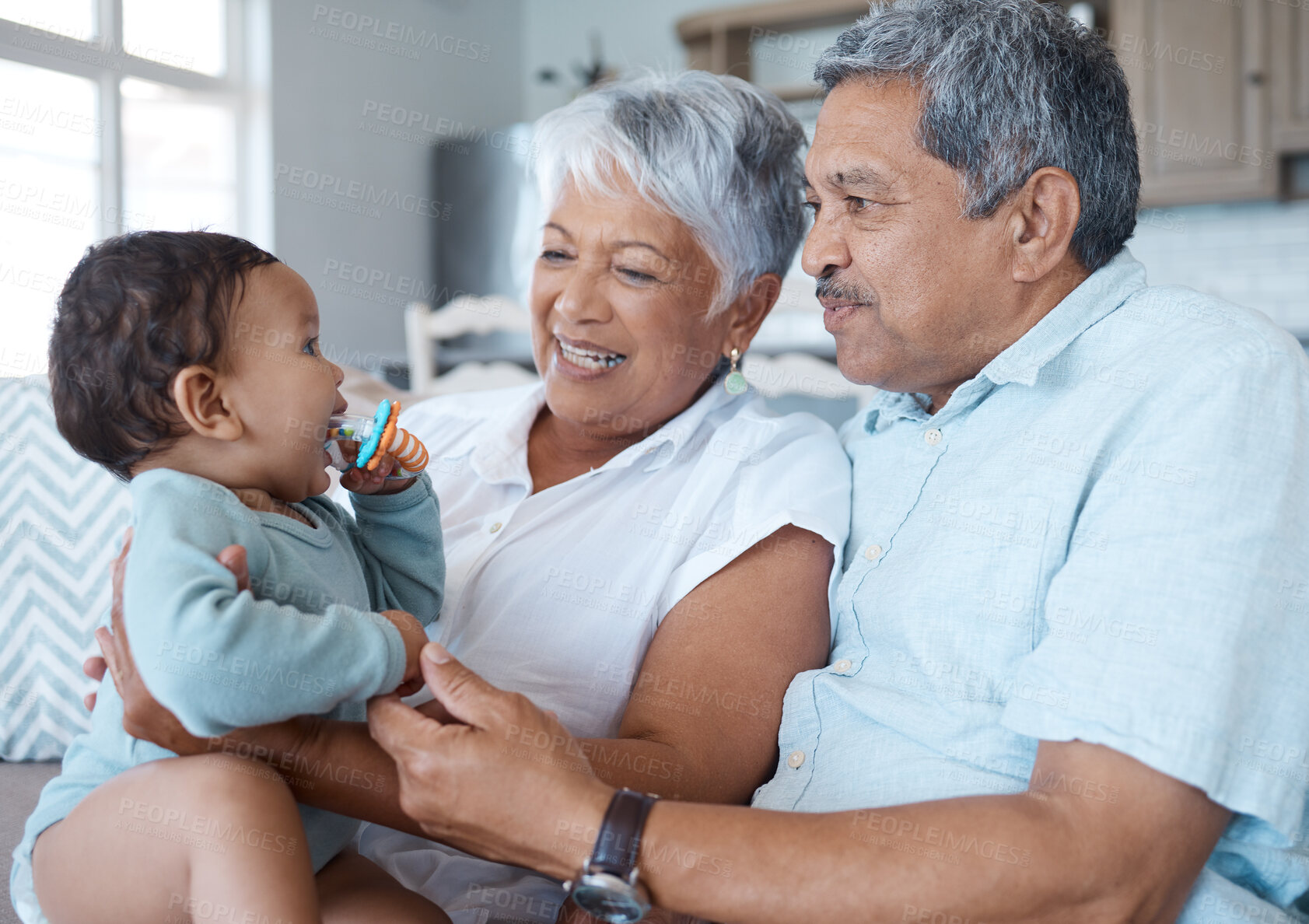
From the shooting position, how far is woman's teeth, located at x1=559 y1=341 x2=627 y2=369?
147 cm

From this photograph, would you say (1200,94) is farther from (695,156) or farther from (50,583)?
(50,583)

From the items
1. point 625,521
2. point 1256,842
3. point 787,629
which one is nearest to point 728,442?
point 625,521

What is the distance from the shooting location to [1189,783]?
32.5 inches

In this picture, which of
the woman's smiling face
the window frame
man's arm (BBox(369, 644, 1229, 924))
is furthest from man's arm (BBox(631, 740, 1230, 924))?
the window frame

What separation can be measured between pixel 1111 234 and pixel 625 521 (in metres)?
0.69

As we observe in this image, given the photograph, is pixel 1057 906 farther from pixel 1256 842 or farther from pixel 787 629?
pixel 787 629

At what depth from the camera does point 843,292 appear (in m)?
1.29

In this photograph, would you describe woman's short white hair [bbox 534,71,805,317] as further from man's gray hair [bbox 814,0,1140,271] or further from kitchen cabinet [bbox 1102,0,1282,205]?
kitchen cabinet [bbox 1102,0,1282,205]

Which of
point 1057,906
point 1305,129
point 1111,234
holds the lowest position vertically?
point 1057,906

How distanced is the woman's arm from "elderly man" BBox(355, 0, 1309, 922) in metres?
0.04

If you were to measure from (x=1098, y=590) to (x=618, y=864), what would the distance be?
48cm

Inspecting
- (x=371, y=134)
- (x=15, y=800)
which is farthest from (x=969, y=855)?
(x=371, y=134)

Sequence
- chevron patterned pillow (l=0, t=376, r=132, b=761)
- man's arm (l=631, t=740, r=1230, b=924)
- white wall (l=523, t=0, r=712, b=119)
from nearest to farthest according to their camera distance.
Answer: man's arm (l=631, t=740, r=1230, b=924) → chevron patterned pillow (l=0, t=376, r=132, b=761) → white wall (l=523, t=0, r=712, b=119)

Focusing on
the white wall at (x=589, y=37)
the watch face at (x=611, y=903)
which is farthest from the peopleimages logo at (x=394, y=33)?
the watch face at (x=611, y=903)
